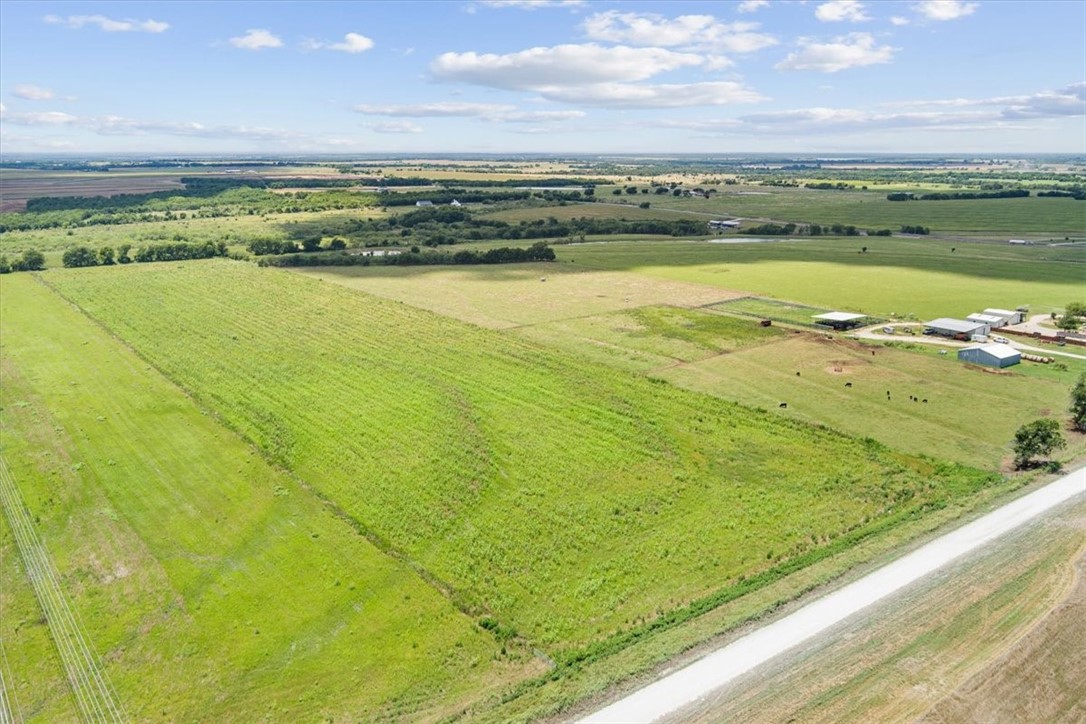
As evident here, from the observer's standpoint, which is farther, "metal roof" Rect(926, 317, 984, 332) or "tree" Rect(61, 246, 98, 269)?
"tree" Rect(61, 246, 98, 269)

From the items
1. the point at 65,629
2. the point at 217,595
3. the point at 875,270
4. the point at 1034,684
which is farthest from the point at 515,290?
the point at 1034,684

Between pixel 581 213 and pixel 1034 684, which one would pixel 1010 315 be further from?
pixel 581 213

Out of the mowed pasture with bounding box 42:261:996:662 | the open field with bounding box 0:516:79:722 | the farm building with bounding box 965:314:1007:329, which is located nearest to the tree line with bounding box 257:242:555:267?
the mowed pasture with bounding box 42:261:996:662

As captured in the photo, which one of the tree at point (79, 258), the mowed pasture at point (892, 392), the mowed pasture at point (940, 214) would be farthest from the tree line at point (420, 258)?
the mowed pasture at point (940, 214)

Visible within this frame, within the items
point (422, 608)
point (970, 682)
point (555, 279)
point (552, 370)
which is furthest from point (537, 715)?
point (555, 279)

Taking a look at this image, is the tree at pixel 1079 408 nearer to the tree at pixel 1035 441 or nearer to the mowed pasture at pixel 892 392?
the mowed pasture at pixel 892 392

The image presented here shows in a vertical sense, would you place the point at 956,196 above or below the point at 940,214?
above

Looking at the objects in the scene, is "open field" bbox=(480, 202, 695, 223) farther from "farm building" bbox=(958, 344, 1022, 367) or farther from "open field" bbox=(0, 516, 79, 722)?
"open field" bbox=(0, 516, 79, 722)

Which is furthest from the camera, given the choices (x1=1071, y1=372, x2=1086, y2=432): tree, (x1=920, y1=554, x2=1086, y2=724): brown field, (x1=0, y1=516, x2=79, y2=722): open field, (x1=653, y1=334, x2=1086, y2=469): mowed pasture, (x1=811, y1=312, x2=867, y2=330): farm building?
(x1=811, y1=312, x2=867, y2=330): farm building
